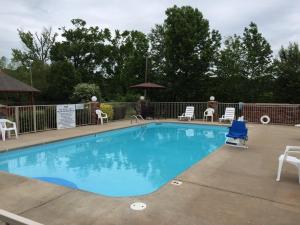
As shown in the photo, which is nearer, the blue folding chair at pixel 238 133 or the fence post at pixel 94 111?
the blue folding chair at pixel 238 133

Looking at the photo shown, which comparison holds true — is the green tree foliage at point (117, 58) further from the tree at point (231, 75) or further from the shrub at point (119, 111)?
the tree at point (231, 75)

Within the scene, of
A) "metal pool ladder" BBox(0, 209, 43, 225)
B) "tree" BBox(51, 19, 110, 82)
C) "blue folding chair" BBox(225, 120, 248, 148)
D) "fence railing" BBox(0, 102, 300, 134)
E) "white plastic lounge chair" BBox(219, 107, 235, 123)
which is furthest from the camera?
"tree" BBox(51, 19, 110, 82)

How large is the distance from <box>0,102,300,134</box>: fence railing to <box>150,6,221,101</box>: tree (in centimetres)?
138

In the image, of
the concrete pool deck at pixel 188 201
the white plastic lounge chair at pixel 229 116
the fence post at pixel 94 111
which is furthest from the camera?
the white plastic lounge chair at pixel 229 116

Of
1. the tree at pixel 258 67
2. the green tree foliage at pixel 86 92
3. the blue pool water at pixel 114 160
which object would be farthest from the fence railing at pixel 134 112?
the green tree foliage at pixel 86 92

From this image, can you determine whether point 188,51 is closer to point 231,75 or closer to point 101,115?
point 231,75

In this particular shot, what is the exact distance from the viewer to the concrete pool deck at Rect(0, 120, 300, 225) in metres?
3.20

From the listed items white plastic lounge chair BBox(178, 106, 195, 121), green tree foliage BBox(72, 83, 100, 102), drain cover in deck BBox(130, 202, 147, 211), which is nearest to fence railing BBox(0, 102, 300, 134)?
white plastic lounge chair BBox(178, 106, 195, 121)

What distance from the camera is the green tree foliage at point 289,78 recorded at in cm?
1483

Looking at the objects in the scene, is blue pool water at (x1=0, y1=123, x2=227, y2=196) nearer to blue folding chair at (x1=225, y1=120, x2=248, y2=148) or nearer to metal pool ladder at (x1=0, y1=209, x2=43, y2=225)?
blue folding chair at (x1=225, y1=120, x2=248, y2=148)

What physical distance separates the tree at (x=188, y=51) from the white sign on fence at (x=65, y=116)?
24.2ft

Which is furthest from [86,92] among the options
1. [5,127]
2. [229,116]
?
[5,127]

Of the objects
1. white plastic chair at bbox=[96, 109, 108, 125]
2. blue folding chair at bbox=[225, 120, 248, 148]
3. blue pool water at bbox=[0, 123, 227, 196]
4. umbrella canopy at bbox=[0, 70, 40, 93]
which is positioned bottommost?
blue pool water at bbox=[0, 123, 227, 196]

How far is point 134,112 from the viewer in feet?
51.6
